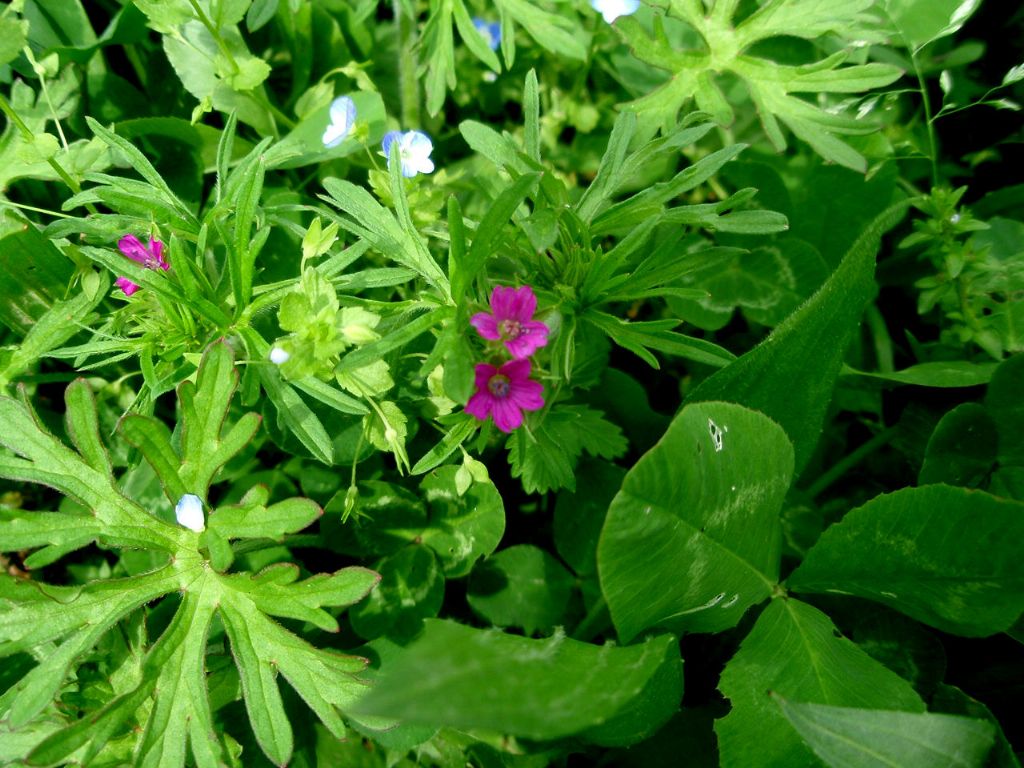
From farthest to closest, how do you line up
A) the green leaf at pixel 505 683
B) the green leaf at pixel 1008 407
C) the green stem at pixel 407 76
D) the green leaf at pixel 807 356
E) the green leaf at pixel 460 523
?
the green stem at pixel 407 76 → the green leaf at pixel 460 523 → the green leaf at pixel 1008 407 → the green leaf at pixel 807 356 → the green leaf at pixel 505 683

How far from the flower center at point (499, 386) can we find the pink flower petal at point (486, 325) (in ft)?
0.25

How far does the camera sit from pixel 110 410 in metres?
1.96

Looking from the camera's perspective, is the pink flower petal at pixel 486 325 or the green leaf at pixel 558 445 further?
the green leaf at pixel 558 445

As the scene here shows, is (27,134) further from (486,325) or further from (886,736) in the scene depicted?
(886,736)

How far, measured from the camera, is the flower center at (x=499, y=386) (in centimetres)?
143

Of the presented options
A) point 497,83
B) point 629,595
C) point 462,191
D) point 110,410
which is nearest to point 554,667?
point 629,595

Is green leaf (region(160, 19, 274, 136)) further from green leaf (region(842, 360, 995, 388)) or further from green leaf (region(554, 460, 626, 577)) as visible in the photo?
green leaf (region(842, 360, 995, 388))

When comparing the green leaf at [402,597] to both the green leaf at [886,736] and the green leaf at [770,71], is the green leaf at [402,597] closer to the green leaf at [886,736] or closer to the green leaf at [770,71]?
the green leaf at [886,736]

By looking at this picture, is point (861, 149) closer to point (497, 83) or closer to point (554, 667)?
point (497, 83)

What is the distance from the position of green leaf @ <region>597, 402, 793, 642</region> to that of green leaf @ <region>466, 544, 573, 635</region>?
14.6 inches

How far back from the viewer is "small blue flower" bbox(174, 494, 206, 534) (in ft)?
4.83

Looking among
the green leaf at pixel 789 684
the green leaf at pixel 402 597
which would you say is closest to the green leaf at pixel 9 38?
the green leaf at pixel 402 597

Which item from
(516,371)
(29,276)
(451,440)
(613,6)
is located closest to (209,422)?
(451,440)

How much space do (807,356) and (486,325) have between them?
2.22 ft
